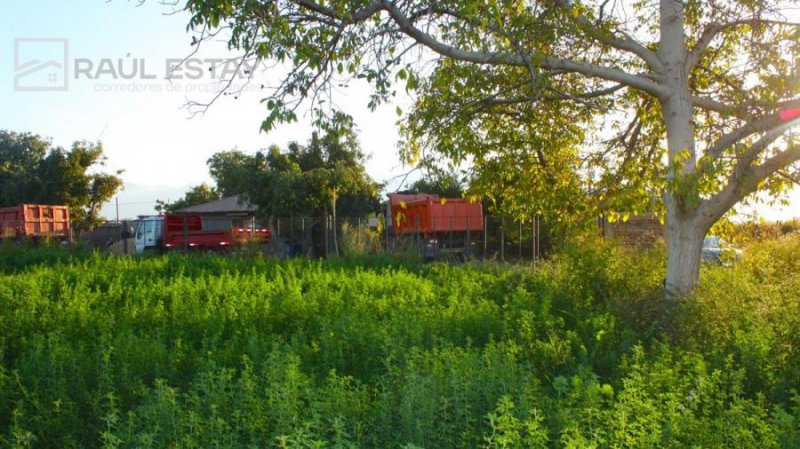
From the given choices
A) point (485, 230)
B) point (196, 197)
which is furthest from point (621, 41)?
point (196, 197)

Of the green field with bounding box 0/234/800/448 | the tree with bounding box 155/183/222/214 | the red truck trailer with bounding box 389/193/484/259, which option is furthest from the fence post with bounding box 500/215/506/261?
the tree with bounding box 155/183/222/214

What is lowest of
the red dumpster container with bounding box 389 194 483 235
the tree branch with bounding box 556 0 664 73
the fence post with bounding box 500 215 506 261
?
the fence post with bounding box 500 215 506 261

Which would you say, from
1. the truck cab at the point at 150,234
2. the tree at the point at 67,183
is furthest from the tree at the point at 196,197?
the truck cab at the point at 150,234

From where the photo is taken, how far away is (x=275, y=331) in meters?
8.47

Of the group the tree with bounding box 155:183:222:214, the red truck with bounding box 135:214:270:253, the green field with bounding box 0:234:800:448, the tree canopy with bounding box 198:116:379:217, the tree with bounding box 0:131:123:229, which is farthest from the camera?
the tree with bounding box 155:183:222:214

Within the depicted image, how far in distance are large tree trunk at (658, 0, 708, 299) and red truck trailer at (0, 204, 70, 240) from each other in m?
21.0

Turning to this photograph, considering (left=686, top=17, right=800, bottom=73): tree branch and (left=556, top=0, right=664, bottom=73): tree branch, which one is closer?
(left=556, top=0, right=664, bottom=73): tree branch

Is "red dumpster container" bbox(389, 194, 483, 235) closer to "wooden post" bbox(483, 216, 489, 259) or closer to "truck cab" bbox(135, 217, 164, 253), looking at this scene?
"wooden post" bbox(483, 216, 489, 259)

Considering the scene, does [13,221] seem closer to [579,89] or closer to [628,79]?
[579,89]

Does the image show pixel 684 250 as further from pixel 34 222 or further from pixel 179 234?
pixel 34 222

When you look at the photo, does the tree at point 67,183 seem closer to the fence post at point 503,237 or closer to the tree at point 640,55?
the fence post at point 503,237

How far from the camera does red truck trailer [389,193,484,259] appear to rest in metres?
26.6

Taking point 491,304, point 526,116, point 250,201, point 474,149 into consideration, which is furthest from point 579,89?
point 250,201

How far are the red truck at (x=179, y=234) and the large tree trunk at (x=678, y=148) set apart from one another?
19.1 metres
